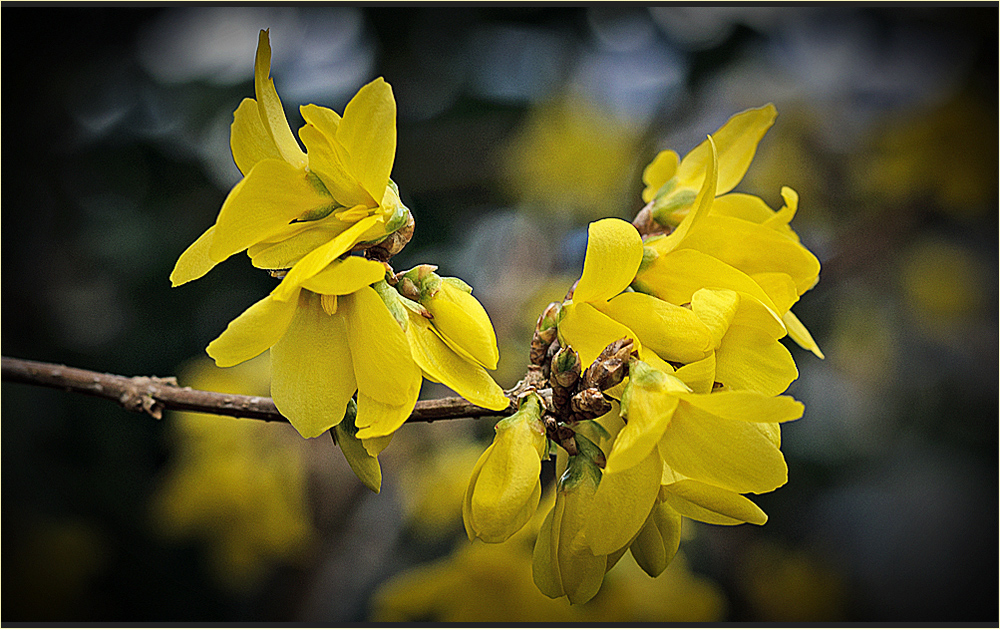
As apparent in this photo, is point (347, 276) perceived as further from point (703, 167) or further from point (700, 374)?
point (703, 167)

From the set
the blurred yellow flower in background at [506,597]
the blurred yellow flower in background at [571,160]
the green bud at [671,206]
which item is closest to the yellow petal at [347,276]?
the green bud at [671,206]

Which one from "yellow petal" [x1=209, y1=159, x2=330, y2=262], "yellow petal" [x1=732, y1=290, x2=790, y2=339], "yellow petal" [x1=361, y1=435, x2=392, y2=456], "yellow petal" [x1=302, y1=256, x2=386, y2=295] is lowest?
"yellow petal" [x1=361, y1=435, x2=392, y2=456]

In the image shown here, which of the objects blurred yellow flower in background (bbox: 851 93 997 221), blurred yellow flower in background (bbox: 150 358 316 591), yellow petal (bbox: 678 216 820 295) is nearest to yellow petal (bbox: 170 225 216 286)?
yellow petal (bbox: 678 216 820 295)

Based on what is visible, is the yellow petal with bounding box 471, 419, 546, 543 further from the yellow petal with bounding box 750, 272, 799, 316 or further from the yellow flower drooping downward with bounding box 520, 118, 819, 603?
the yellow petal with bounding box 750, 272, 799, 316

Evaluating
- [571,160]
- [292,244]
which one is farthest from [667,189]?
[571,160]

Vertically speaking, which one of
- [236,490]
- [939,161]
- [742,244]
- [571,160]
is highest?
[742,244]
